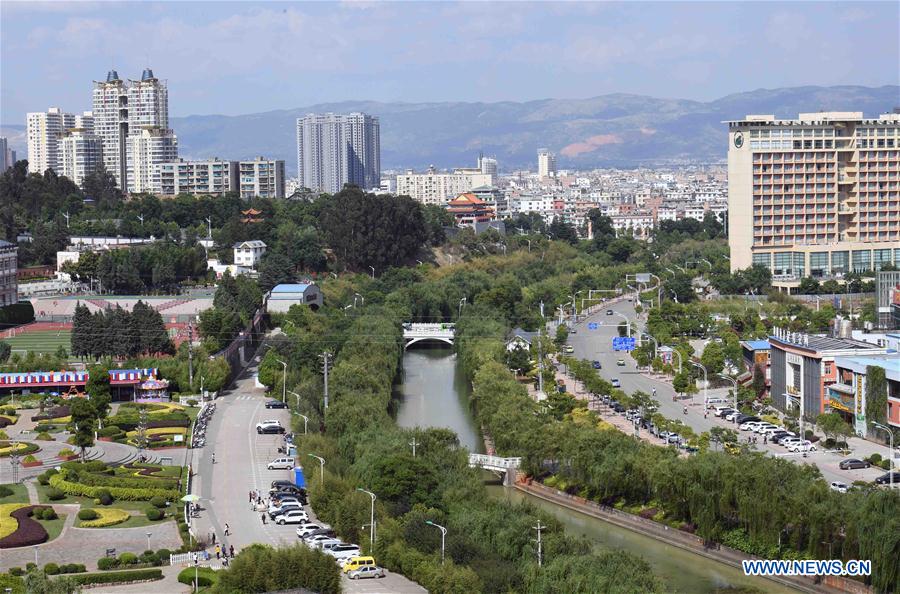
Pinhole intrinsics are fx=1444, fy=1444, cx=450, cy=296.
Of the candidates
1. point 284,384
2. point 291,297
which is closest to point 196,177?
point 291,297

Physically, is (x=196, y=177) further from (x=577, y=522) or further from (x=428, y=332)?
(x=577, y=522)

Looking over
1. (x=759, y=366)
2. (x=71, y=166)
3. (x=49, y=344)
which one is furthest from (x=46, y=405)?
(x=71, y=166)

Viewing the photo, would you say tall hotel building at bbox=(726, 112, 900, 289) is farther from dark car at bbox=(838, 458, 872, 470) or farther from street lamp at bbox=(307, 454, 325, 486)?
street lamp at bbox=(307, 454, 325, 486)

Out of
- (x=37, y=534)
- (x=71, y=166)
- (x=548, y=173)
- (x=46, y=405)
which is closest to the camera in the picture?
(x=37, y=534)

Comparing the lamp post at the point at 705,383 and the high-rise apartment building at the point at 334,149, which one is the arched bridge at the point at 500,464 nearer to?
the lamp post at the point at 705,383

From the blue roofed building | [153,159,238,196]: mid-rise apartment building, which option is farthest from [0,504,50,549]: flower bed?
[153,159,238,196]: mid-rise apartment building

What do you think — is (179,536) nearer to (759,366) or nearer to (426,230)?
(759,366)
